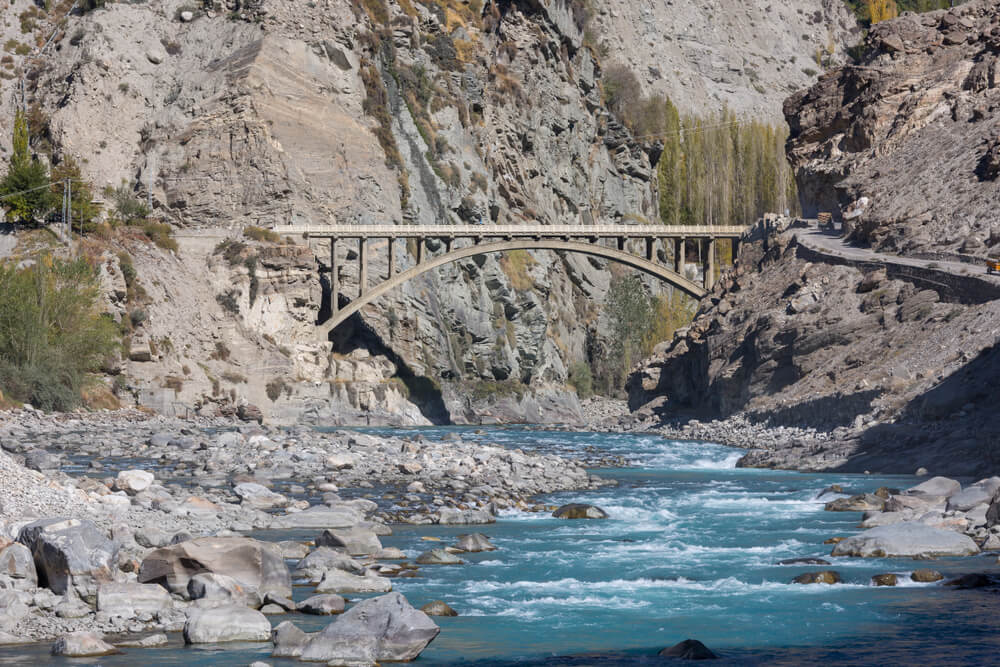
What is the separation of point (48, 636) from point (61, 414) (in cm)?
3929

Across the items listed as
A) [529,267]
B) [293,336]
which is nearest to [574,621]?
[293,336]

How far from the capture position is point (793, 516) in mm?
28734

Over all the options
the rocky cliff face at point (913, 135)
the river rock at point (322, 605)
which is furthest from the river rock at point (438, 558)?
the rocky cliff face at point (913, 135)

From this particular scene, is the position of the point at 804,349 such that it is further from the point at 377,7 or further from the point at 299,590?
the point at 377,7

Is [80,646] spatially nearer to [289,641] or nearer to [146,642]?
[146,642]

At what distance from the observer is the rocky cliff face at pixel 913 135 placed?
59.9m

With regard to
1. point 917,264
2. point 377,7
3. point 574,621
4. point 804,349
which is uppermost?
point 377,7

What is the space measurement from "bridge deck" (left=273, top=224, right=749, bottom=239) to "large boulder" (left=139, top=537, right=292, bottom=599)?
59529mm

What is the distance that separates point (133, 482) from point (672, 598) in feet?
47.5

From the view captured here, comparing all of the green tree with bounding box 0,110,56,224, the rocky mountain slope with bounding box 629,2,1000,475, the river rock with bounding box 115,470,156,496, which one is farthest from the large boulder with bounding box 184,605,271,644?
the green tree with bounding box 0,110,56,224

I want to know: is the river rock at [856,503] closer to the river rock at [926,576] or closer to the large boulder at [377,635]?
the river rock at [926,576]

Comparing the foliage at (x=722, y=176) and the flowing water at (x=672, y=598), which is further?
the foliage at (x=722, y=176)

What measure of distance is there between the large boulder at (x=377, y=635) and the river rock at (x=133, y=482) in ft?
44.8

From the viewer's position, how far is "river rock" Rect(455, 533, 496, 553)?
77.3 feet
